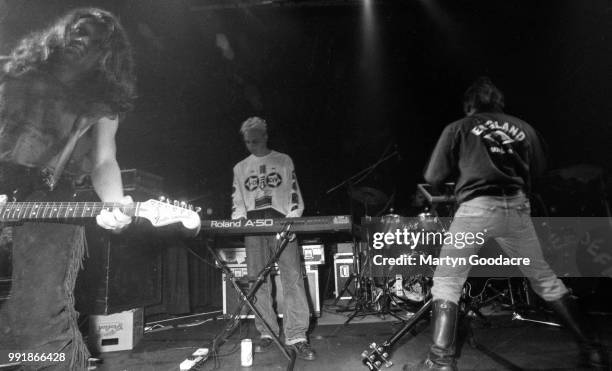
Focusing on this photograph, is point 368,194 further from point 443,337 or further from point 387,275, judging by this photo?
point 443,337

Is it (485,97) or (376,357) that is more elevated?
(485,97)

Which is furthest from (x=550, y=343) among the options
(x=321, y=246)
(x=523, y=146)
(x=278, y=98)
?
(x=278, y=98)

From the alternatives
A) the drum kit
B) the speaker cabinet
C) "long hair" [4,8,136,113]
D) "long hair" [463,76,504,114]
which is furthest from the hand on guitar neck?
the drum kit

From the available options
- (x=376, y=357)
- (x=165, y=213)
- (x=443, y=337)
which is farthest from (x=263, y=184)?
(x=443, y=337)

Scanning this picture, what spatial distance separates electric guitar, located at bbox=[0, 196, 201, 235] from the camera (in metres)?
1.69

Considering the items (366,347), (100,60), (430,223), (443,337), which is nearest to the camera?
(443,337)

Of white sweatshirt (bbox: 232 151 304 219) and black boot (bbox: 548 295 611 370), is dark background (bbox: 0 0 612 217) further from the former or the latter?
black boot (bbox: 548 295 611 370)

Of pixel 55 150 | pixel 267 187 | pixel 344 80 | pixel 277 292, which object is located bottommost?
pixel 277 292

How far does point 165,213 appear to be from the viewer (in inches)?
69.8

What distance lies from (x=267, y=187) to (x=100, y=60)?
1.41 metres

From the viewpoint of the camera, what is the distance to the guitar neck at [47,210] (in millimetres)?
1682

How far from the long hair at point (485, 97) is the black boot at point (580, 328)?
107 centimetres

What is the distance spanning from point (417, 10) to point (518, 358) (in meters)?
3.68

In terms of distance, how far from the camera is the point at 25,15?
2035 mm
